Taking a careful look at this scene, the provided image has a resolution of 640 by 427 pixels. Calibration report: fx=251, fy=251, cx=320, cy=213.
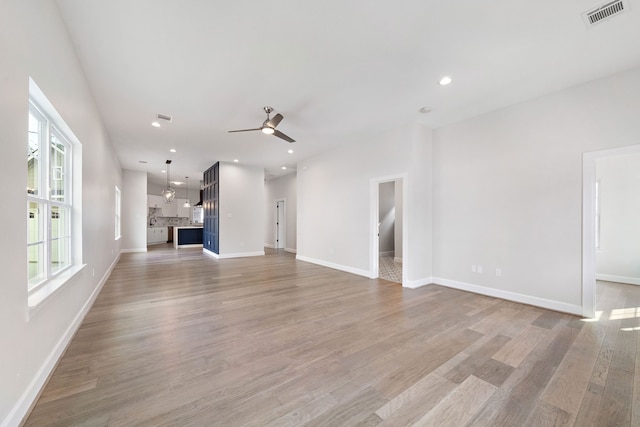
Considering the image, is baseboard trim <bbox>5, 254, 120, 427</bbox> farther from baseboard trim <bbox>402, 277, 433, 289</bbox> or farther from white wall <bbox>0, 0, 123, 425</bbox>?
baseboard trim <bbox>402, 277, 433, 289</bbox>

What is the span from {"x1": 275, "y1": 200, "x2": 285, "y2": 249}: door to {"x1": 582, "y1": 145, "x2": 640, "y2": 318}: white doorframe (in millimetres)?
8658

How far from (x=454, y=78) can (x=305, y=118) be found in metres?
2.27

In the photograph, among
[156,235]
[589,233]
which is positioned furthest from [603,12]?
[156,235]

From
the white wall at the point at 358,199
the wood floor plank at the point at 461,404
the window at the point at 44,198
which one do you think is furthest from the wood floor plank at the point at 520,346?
the window at the point at 44,198

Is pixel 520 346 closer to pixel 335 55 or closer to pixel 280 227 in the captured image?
pixel 335 55

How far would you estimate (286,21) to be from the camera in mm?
2217

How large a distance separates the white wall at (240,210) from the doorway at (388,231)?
13.3 feet

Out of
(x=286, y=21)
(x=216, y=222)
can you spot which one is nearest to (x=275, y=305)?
(x=286, y=21)

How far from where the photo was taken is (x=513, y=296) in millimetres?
3758

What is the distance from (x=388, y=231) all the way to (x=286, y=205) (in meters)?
4.08

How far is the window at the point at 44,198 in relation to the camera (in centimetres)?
203

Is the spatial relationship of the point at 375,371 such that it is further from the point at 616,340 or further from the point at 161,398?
the point at 616,340

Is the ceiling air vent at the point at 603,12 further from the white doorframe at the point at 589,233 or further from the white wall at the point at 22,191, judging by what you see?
the white wall at the point at 22,191

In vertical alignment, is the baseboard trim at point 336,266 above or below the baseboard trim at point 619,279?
below
